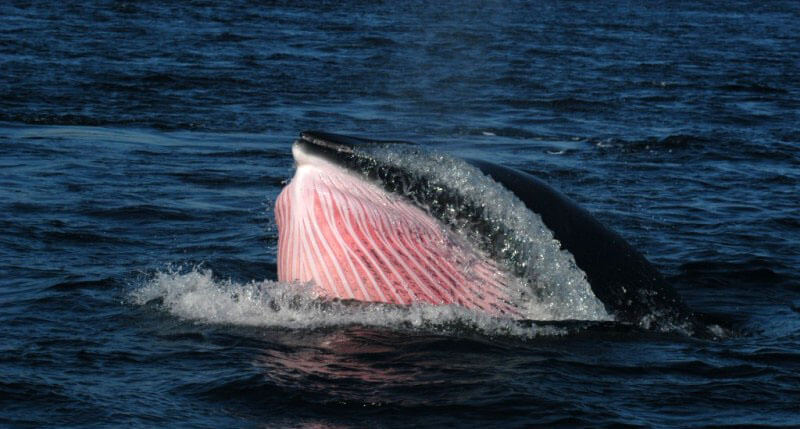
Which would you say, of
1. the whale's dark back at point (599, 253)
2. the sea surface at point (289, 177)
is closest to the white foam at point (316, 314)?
the sea surface at point (289, 177)

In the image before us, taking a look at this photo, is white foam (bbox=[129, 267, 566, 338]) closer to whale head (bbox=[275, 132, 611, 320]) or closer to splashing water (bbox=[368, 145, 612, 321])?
whale head (bbox=[275, 132, 611, 320])

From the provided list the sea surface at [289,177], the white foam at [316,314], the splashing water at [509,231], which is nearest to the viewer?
the sea surface at [289,177]

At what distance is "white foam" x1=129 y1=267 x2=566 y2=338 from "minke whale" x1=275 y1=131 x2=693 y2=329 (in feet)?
0.30

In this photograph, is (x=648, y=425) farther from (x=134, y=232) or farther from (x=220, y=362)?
(x=134, y=232)

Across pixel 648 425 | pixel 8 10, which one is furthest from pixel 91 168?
pixel 8 10

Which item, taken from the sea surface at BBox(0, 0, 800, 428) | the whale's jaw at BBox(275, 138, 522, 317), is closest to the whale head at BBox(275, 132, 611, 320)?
the whale's jaw at BBox(275, 138, 522, 317)

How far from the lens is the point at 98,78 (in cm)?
2827

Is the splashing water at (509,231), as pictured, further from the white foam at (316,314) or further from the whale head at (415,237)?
the white foam at (316,314)

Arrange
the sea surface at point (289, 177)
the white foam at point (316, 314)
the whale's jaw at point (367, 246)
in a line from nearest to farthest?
the sea surface at point (289, 177)
the whale's jaw at point (367, 246)
the white foam at point (316, 314)

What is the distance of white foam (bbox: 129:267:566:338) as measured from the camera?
1008 centimetres

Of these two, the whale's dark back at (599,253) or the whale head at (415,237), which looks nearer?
the whale head at (415,237)

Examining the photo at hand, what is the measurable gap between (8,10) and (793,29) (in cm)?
2946

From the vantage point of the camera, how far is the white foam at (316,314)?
397 inches

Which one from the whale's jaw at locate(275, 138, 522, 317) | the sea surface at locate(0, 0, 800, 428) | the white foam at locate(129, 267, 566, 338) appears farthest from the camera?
the white foam at locate(129, 267, 566, 338)
